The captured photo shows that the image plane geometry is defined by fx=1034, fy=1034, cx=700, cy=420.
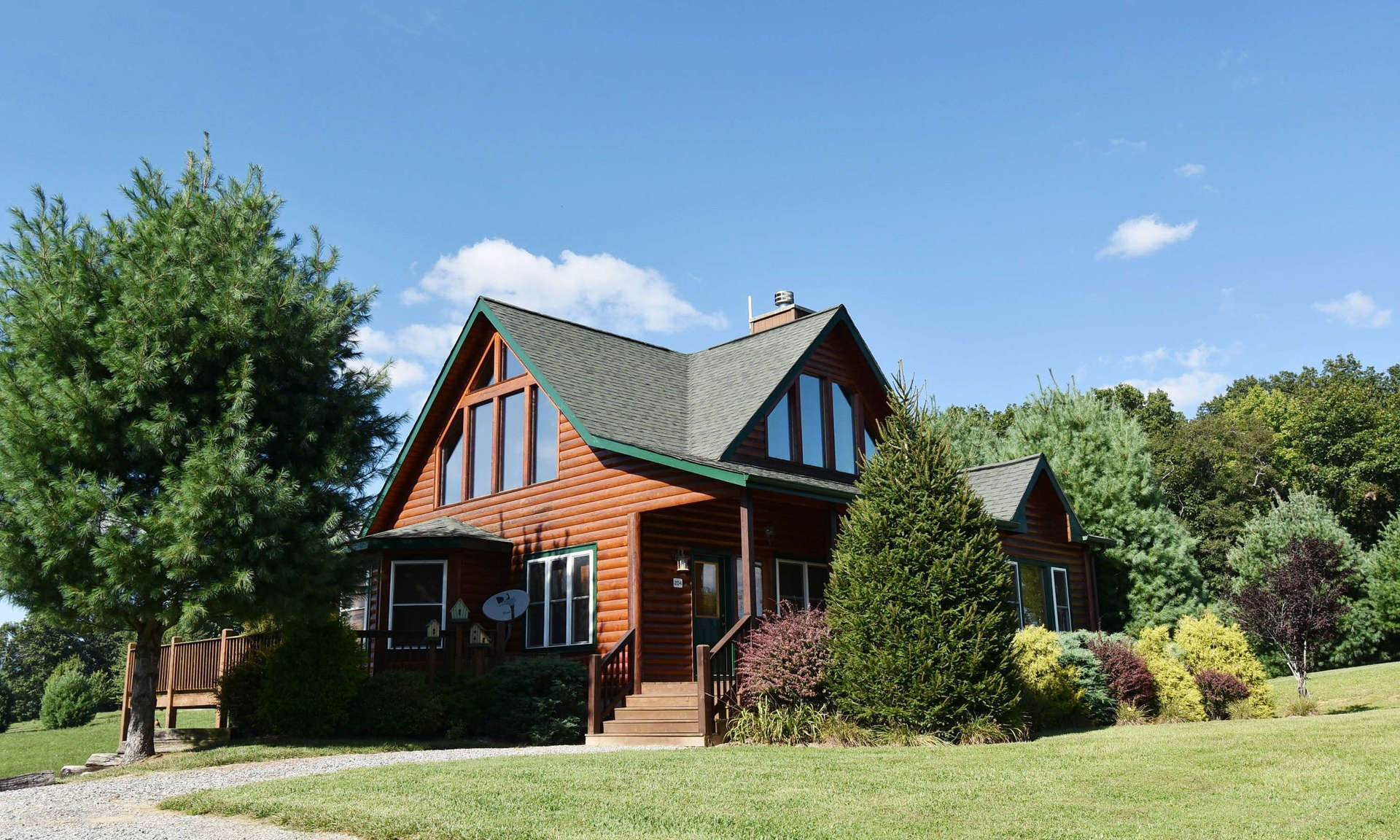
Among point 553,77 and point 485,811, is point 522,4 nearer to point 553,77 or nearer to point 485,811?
point 553,77

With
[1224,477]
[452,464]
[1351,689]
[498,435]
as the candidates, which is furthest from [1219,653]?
[1224,477]

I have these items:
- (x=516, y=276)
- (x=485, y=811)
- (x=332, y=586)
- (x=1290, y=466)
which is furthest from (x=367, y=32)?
(x=1290, y=466)

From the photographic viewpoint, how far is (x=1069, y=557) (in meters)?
26.5

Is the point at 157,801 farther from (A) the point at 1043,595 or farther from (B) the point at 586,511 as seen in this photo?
(A) the point at 1043,595

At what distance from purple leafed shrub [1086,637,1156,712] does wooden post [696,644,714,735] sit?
6.73 meters

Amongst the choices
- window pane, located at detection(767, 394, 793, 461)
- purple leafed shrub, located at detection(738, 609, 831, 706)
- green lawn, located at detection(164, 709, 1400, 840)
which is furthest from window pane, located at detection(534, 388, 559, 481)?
green lawn, located at detection(164, 709, 1400, 840)

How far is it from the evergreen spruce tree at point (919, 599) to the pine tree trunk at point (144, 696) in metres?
9.99

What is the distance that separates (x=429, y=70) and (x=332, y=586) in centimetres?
844

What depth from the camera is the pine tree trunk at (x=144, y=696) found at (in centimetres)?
1501

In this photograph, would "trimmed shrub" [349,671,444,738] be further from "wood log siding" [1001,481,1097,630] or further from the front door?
"wood log siding" [1001,481,1097,630]

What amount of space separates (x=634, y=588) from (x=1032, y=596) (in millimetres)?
12051

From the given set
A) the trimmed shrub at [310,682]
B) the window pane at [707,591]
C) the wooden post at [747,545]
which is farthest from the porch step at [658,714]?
the trimmed shrub at [310,682]

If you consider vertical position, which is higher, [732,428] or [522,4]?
[522,4]

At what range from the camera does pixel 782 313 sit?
23.5m
